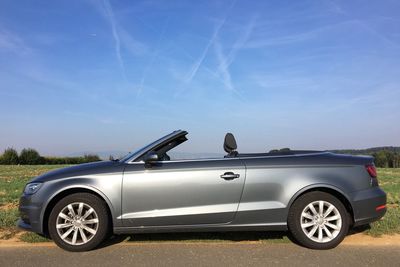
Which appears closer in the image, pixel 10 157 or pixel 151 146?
pixel 151 146

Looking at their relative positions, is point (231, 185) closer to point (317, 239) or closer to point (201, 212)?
point (201, 212)

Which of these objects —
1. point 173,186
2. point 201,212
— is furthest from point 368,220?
point 173,186

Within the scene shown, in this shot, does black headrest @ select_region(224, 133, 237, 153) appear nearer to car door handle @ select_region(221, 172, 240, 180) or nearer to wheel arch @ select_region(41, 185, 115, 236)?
car door handle @ select_region(221, 172, 240, 180)

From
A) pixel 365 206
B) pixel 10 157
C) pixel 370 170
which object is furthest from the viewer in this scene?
pixel 10 157

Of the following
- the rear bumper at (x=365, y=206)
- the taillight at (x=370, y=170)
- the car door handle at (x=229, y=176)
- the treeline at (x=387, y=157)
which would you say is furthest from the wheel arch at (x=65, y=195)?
the treeline at (x=387, y=157)

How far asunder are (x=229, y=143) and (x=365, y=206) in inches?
77.1

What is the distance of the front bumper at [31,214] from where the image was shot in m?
5.41

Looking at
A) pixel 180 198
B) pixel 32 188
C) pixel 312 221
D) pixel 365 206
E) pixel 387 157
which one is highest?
pixel 32 188

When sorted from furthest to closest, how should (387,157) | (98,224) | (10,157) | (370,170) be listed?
(387,157) < (10,157) < (370,170) < (98,224)

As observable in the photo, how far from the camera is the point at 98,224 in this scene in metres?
5.39

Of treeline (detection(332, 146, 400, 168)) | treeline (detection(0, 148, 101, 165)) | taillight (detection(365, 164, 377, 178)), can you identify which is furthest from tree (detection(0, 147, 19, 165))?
A: taillight (detection(365, 164, 377, 178))

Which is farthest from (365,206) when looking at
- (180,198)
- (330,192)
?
(180,198)

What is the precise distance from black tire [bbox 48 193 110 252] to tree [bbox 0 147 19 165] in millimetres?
50442

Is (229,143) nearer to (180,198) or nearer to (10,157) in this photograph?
(180,198)
